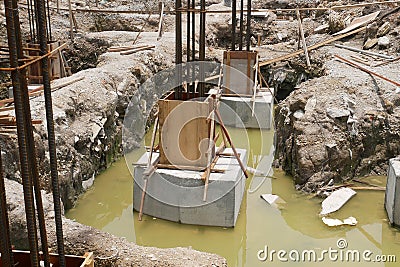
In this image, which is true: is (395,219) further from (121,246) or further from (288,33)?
(288,33)

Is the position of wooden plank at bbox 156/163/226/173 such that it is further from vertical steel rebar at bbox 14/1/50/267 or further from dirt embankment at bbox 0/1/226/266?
vertical steel rebar at bbox 14/1/50/267

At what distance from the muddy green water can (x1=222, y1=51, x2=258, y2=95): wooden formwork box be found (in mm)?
3761

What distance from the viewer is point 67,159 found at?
29.0 feet

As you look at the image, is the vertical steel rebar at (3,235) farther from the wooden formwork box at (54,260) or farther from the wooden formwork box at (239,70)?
the wooden formwork box at (239,70)

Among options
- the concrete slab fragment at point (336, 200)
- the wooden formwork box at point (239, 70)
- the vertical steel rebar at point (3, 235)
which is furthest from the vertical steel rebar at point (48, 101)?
the wooden formwork box at point (239, 70)

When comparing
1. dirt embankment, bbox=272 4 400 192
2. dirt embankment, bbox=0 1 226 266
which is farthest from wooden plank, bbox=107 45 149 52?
dirt embankment, bbox=272 4 400 192

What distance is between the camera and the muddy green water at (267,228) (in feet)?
25.1

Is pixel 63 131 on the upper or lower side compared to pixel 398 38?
lower

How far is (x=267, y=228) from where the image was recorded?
329 inches

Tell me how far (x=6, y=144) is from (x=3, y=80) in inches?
272

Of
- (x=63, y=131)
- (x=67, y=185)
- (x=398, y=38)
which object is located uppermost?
(x=398, y=38)

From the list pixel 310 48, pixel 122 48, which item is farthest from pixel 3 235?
pixel 310 48

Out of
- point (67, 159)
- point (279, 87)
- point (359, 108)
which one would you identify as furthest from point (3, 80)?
point (359, 108)

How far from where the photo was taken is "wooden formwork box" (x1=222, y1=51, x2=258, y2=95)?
12898mm
